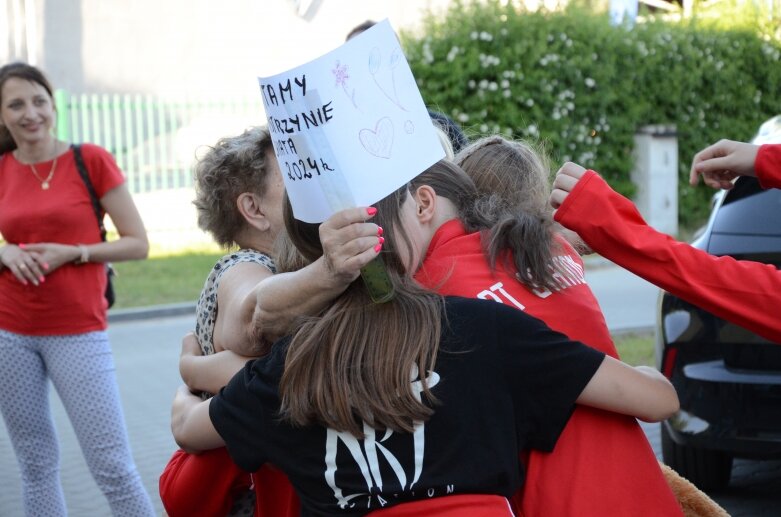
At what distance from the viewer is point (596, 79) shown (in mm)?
15609

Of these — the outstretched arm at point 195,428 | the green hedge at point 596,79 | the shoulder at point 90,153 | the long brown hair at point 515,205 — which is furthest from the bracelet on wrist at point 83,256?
the green hedge at point 596,79

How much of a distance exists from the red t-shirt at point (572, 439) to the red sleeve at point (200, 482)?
673 millimetres

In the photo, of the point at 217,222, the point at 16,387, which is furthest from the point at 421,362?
the point at 16,387

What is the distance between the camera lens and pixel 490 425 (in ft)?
6.23

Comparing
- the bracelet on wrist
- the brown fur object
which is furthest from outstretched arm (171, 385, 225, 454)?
the bracelet on wrist

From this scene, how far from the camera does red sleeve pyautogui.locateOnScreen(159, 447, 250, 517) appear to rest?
237 cm

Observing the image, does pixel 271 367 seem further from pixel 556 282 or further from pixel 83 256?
pixel 83 256

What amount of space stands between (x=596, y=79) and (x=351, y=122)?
564 inches

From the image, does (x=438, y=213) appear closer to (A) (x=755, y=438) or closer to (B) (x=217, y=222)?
(B) (x=217, y=222)

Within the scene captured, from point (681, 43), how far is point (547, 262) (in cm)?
1539

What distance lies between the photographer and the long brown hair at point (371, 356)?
1.89m

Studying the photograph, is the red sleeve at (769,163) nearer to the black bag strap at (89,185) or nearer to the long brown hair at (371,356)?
the long brown hair at (371,356)

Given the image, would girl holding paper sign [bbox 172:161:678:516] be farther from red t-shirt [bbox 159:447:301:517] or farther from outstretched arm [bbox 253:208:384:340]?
red t-shirt [bbox 159:447:301:517]

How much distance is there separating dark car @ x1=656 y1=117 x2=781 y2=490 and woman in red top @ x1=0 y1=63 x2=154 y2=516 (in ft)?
7.24
